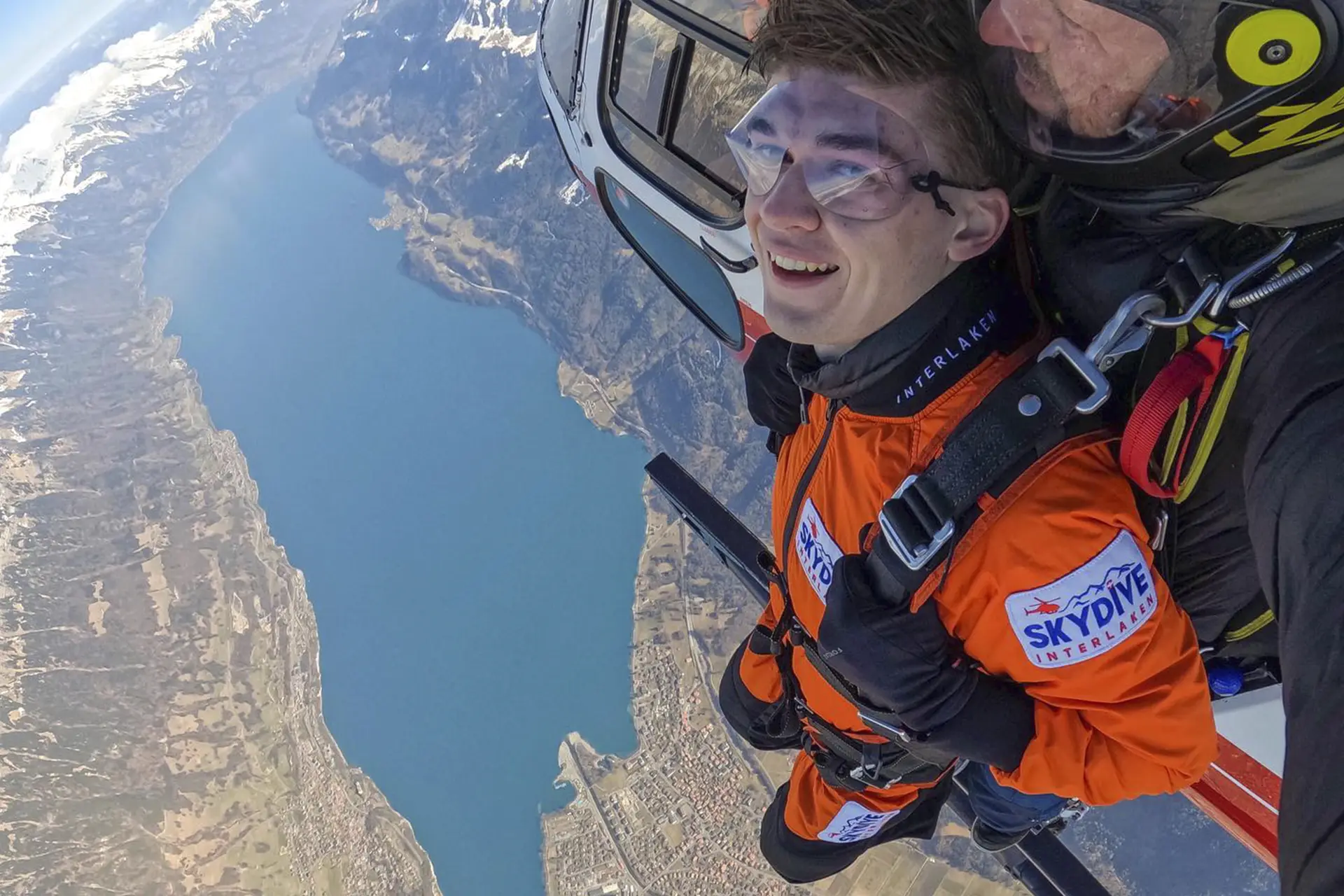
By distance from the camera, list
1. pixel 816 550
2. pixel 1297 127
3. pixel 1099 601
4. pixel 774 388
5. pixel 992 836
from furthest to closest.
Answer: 1. pixel 992 836
2. pixel 774 388
3. pixel 816 550
4. pixel 1099 601
5. pixel 1297 127

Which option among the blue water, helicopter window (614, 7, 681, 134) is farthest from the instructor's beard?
the blue water

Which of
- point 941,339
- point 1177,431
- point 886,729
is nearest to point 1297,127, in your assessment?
point 1177,431

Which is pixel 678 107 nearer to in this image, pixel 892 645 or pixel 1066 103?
pixel 1066 103

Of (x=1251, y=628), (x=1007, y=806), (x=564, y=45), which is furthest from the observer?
(x=564, y=45)

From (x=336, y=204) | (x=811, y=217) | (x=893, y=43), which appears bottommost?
(x=811, y=217)

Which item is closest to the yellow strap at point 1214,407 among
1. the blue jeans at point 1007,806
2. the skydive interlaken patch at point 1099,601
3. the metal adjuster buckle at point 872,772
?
the skydive interlaken patch at point 1099,601

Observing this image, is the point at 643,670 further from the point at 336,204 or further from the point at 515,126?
the point at 336,204

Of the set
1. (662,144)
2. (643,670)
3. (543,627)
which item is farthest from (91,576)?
(662,144)

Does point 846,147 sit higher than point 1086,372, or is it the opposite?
point 846,147
